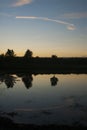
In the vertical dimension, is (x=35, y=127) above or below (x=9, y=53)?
below

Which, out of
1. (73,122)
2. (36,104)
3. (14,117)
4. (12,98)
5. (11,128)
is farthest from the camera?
(12,98)

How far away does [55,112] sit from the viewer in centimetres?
1884

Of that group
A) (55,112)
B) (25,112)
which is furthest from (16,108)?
(55,112)

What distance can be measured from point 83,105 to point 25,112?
15.9 ft

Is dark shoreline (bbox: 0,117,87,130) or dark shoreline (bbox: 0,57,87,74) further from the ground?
dark shoreline (bbox: 0,57,87,74)

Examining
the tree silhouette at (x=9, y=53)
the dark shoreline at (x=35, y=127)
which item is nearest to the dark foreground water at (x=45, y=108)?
the dark shoreline at (x=35, y=127)

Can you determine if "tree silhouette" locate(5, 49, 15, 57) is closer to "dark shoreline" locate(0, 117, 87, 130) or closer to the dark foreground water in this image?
the dark foreground water

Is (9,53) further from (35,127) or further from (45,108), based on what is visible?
(35,127)

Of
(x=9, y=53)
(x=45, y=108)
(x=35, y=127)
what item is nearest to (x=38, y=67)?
(x=9, y=53)

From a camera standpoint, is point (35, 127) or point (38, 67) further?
point (38, 67)

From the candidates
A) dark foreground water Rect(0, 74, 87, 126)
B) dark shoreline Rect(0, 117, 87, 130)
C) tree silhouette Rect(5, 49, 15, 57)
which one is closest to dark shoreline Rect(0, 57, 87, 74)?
tree silhouette Rect(5, 49, 15, 57)

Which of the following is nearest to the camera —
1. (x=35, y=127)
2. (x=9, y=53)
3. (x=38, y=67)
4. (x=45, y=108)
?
(x=35, y=127)

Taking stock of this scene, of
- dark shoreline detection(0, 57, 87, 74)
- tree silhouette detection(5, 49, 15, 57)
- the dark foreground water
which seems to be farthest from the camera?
tree silhouette detection(5, 49, 15, 57)

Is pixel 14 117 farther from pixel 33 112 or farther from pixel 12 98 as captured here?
pixel 12 98
